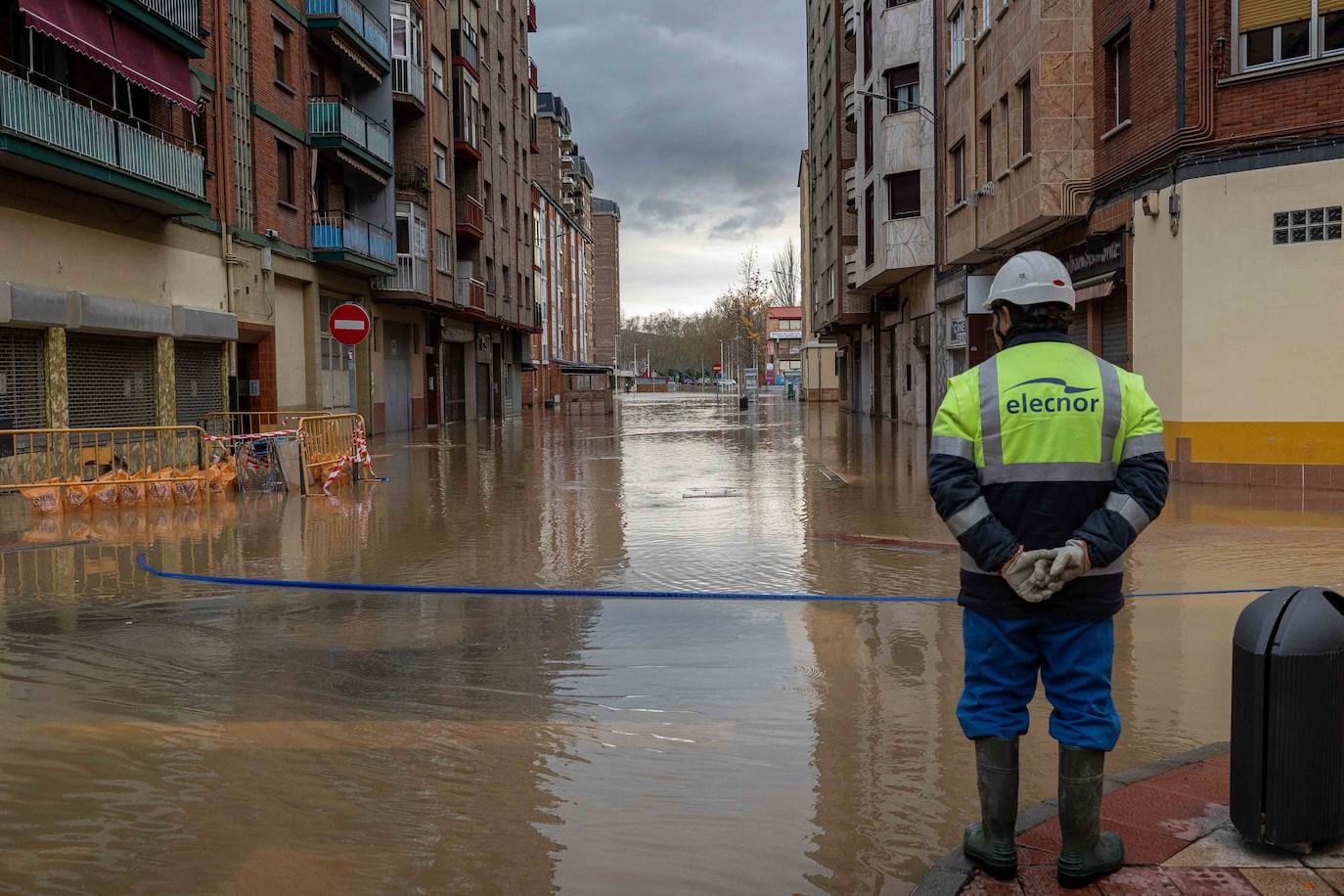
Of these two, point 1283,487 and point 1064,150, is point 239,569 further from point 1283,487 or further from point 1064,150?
point 1064,150

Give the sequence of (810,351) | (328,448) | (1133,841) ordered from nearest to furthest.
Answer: (1133,841)
(328,448)
(810,351)

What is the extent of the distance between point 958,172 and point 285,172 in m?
15.7

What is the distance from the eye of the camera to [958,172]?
26641 mm

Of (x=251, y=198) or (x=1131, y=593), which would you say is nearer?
(x=1131, y=593)

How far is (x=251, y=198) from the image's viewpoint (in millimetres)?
23875

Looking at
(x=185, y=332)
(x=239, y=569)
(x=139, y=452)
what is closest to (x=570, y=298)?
(x=185, y=332)

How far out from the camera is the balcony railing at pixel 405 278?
32.1 metres

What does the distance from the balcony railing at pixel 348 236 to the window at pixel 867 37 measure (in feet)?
49.6

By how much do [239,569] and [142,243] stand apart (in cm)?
1276

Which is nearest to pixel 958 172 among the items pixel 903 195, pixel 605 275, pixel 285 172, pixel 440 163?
pixel 903 195

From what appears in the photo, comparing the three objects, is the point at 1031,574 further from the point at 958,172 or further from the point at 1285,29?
the point at 958,172

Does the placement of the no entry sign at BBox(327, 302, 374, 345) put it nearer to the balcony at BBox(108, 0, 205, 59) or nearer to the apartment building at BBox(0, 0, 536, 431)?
the apartment building at BBox(0, 0, 536, 431)

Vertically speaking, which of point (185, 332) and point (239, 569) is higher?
point (185, 332)

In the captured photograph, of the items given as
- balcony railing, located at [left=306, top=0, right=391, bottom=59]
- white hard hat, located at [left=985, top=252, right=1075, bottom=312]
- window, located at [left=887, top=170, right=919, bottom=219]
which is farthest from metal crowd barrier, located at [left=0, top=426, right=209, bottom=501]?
window, located at [left=887, top=170, right=919, bottom=219]
